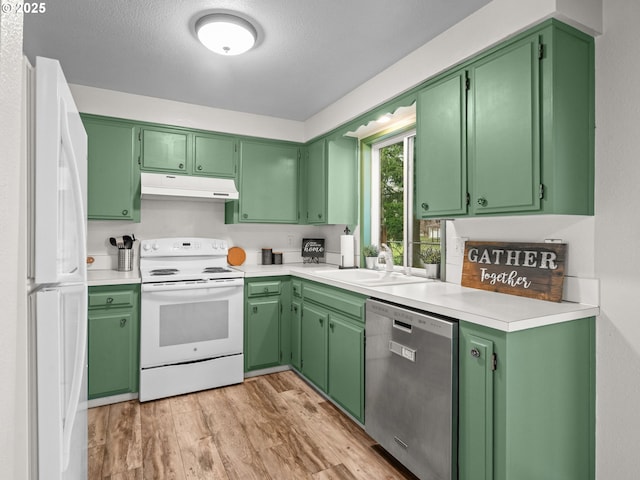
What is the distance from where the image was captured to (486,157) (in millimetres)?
1897

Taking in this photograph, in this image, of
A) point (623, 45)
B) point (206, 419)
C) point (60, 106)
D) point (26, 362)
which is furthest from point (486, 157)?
point (206, 419)

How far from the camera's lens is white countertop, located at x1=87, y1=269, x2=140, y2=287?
2631 millimetres

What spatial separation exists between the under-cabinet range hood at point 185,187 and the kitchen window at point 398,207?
52.4 inches

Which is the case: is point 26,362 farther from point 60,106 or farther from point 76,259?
point 60,106

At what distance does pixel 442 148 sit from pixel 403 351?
116 centimetres

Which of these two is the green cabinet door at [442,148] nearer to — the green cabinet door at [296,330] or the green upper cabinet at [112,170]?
the green cabinet door at [296,330]

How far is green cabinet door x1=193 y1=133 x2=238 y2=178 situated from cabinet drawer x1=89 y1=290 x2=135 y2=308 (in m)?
1.22

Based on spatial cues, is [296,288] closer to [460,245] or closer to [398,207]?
[398,207]

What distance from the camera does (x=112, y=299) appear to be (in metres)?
2.70

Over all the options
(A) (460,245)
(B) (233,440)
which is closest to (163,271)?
(B) (233,440)

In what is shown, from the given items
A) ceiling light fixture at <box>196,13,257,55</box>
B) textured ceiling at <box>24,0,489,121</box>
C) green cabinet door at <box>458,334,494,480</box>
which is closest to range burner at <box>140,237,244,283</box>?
textured ceiling at <box>24,0,489,121</box>

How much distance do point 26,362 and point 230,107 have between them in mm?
2996

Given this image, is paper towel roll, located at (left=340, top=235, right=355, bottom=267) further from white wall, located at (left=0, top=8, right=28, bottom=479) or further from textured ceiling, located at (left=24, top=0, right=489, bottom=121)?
white wall, located at (left=0, top=8, right=28, bottom=479)

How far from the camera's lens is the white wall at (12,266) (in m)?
0.68
